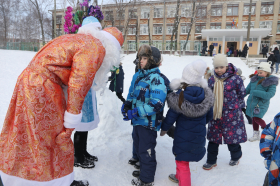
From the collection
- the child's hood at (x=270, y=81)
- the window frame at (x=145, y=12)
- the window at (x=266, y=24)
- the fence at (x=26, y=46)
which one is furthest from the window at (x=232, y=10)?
the child's hood at (x=270, y=81)

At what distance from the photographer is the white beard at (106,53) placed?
71.9 inches

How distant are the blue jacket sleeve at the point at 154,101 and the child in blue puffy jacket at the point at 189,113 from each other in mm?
132

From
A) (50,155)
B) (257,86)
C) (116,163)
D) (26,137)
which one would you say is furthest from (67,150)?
(257,86)

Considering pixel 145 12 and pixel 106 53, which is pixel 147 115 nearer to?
pixel 106 53

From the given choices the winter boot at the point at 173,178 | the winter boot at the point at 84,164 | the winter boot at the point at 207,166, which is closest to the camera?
the winter boot at the point at 173,178

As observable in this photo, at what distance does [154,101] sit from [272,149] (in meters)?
1.14

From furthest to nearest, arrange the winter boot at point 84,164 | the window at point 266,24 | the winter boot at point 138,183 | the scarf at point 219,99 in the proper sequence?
1. the window at point 266,24
2. the scarf at point 219,99
3. the winter boot at point 84,164
4. the winter boot at point 138,183

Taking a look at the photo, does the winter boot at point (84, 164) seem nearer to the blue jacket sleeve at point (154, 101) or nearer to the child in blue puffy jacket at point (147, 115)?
the child in blue puffy jacket at point (147, 115)

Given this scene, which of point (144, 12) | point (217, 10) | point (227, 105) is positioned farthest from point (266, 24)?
point (227, 105)

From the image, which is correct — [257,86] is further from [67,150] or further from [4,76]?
[4,76]

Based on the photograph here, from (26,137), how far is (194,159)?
5.74ft

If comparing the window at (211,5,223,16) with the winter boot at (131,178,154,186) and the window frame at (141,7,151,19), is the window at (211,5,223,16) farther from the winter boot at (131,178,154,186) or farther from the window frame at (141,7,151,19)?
the winter boot at (131,178,154,186)

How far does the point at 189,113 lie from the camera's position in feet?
7.04

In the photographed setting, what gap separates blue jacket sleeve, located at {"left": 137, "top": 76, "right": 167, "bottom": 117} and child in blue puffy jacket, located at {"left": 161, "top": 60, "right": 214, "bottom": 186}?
13 cm
